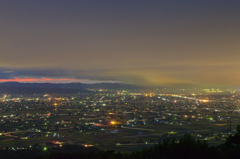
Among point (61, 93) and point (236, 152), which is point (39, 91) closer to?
point (61, 93)

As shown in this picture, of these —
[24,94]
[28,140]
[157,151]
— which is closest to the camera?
[157,151]

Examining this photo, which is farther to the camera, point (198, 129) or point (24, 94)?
point (24, 94)

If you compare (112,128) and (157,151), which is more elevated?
(157,151)

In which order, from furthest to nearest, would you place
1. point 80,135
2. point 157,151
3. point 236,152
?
1. point 80,135
2. point 157,151
3. point 236,152

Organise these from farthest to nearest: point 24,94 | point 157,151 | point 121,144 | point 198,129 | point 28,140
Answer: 1. point 24,94
2. point 198,129
3. point 28,140
4. point 121,144
5. point 157,151

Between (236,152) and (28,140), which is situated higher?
(236,152)

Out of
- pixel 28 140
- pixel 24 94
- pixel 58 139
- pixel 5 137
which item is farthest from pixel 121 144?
pixel 24 94

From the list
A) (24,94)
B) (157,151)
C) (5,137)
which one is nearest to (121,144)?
(5,137)

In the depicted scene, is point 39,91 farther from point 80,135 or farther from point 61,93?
point 80,135

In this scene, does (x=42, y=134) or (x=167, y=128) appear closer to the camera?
(x=42, y=134)
